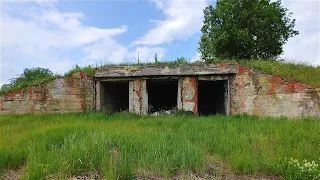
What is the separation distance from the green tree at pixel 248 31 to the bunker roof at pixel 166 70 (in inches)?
471

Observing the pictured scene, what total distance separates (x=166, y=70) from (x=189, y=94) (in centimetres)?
141

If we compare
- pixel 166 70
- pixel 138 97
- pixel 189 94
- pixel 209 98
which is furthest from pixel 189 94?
pixel 209 98

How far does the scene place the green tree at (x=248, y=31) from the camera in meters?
22.2

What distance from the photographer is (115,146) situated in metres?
5.09

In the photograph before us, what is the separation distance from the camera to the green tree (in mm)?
22156

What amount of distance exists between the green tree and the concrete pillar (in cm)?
1210

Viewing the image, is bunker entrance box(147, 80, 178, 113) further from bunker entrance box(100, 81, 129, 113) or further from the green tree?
the green tree

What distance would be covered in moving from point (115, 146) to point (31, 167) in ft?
5.08

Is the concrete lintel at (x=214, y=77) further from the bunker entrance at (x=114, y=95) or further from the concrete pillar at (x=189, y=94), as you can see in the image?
the bunker entrance at (x=114, y=95)

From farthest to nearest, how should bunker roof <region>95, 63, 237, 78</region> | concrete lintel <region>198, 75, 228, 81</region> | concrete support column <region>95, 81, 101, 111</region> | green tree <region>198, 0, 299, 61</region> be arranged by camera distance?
green tree <region>198, 0, 299, 61</region> → concrete support column <region>95, 81, 101, 111</region> → concrete lintel <region>198, 75, 228, 81</region> → bunker roof <region>95, 63, 237, 78</region>

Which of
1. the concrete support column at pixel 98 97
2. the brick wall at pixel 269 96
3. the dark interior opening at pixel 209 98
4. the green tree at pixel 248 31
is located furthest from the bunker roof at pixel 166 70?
the green tree at pixel 248 31

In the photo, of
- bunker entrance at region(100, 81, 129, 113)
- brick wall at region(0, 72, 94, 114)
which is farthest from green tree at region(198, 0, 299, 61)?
brick wall at region(0, 72, 94, 114)

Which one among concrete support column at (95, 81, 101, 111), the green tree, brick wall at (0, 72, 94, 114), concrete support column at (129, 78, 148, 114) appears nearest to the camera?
brick wall at (0, 72, 94, 114)

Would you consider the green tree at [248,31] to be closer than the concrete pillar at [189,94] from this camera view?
No
